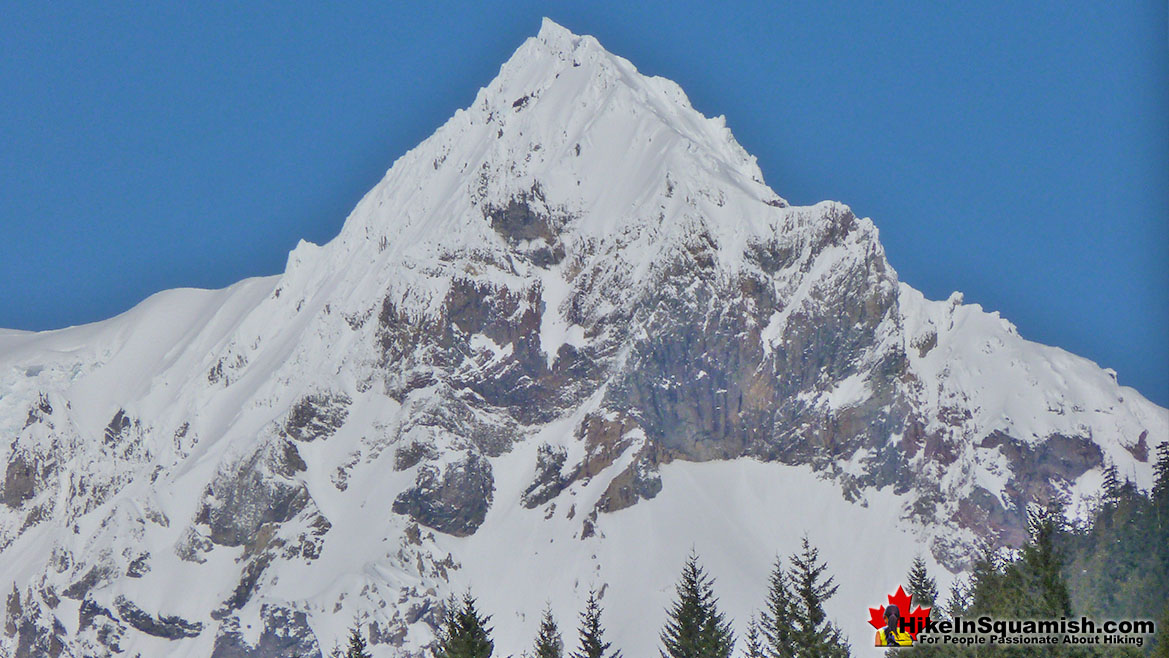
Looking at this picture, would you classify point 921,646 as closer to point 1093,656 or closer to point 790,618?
point 790,618

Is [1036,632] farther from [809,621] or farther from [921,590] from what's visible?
[921,590]

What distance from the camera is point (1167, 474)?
120 metres

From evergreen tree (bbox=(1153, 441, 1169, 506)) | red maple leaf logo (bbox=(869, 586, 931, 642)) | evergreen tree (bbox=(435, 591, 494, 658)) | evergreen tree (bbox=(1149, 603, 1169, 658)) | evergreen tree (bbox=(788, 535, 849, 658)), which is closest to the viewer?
evergreen tree (bbox=(1149, 603, 1169, 658))

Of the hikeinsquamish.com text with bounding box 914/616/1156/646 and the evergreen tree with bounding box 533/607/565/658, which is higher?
the evergreen tree with bounding box 533/607/565/658

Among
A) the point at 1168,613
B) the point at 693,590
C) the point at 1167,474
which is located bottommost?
the point at 1168,613

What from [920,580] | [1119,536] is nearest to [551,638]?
[1119,536]

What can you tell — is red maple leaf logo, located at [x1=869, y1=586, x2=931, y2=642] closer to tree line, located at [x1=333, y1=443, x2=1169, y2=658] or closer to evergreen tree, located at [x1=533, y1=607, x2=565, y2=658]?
tree line, located at [x1=333, y1=443, x2=1169, y2=658]

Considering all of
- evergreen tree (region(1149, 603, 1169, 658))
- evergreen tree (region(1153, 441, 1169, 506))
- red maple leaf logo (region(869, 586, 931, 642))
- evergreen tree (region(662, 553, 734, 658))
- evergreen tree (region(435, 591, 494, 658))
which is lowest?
evergreen tree (region(1149, 603, 1169, 658))

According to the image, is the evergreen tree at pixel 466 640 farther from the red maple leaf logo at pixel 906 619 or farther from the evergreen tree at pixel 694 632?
the red maple leaf logo at pixel 906 619

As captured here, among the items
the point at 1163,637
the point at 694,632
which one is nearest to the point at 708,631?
the point at 694,632

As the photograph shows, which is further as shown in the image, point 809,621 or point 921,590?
point 921,590

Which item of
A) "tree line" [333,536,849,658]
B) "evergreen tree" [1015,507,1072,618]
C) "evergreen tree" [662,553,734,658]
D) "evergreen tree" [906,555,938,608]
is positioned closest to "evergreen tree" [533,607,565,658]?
"tree line" [333,536,849,658]

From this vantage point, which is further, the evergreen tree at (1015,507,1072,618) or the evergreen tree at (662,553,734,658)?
the evergreen tree at (662,553,734,658)

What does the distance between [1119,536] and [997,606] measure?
98.9ft
